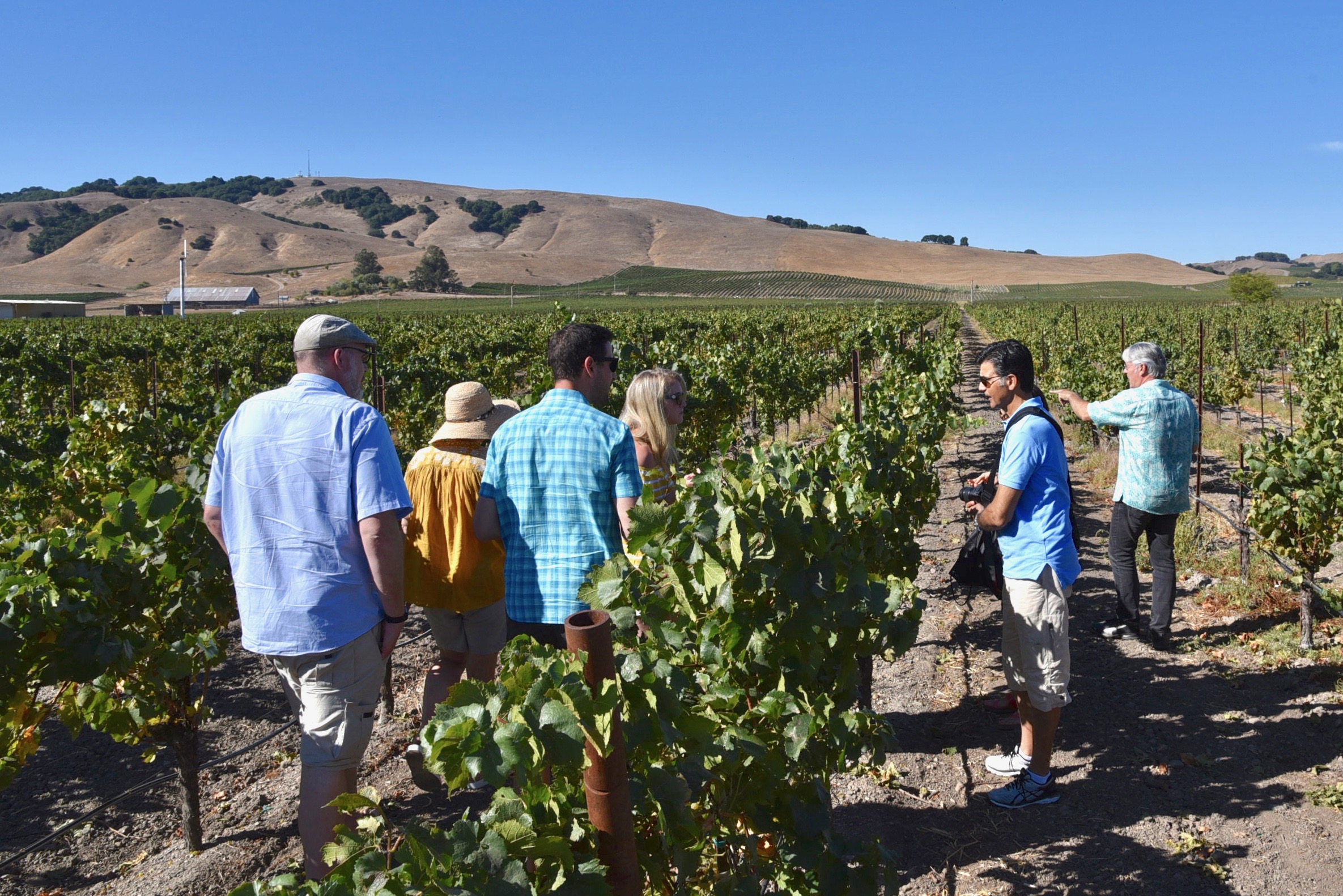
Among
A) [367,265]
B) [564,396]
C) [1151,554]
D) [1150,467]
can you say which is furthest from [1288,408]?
[367,265]

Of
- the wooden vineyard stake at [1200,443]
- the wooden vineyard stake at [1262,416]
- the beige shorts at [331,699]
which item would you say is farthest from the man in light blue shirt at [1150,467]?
the wooden vineyard stake at [1262,416]

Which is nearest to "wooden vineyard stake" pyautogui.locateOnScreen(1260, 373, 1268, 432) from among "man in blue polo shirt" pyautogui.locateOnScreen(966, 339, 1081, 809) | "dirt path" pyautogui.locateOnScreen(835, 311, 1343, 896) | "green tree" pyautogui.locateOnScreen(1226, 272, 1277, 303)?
"dirt path" pyautogui.locateOnScreen(835, 311, 1343, 896)

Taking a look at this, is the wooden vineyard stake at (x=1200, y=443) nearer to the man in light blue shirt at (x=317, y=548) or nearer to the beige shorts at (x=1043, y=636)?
the beige shorts at (x=1043, y=636)

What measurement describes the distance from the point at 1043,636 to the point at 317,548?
2.48 m

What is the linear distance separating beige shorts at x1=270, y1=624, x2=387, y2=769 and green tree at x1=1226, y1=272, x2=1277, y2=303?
236 feet

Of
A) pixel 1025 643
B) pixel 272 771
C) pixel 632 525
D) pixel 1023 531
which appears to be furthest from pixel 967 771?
pixel 272 771

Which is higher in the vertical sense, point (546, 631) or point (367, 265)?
point (367, 265)

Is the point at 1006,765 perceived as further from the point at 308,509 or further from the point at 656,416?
the point at 308,509

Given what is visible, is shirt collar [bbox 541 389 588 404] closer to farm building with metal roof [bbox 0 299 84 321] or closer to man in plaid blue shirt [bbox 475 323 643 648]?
man in plaid blue shirt [bbox 475 323 643 648]

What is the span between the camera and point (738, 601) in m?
2.13

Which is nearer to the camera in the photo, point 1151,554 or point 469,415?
point 469,415

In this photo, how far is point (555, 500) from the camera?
272 cm

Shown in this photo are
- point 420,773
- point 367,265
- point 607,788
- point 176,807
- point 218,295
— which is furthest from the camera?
point 367,265

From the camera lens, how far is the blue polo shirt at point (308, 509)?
2367mm
